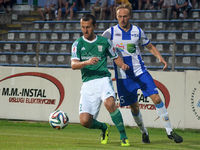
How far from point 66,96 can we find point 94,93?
5.11 metres

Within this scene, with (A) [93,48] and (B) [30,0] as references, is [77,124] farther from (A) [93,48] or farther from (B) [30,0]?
(B) [30,0]

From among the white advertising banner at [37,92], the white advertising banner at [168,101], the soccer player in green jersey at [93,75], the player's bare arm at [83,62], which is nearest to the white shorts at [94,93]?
the soccer player in green jersey at [93,75]

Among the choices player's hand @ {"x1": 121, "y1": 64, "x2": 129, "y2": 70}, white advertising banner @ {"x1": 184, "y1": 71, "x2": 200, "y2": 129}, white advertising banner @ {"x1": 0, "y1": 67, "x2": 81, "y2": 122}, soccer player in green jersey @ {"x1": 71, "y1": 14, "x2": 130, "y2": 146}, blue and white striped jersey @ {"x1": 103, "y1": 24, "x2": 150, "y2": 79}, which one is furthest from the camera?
white advertising banner @ {"x1": 0, "y1": 67, "x2": 81, "y2": 122}

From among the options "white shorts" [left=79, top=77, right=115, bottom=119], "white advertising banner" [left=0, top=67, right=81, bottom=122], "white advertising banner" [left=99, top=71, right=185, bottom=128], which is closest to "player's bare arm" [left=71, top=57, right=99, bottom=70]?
"white shorts" [left=79, top=77, right=115, bottom=119]

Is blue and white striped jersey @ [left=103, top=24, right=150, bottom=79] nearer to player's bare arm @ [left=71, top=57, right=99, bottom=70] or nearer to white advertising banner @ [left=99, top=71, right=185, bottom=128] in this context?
player's bare arm @ [left=71, top=57, right=99, bottom=70]

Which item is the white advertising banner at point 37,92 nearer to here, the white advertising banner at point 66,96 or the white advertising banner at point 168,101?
the white advertising banner at point 66,96

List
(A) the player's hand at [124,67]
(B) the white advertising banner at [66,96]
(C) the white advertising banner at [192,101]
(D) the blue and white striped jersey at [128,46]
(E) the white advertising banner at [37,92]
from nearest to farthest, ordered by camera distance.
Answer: (A) the player's hand at [124,67] → (D) the blue and white striped jersey at [128,46] → (C) the white advertising banner at [192,101] → (B) the white advertising banner at [66,96] → (E) the white advertising banner at [37,92]

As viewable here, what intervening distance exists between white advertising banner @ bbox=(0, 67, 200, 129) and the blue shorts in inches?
133

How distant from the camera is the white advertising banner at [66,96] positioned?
11641 millimetres

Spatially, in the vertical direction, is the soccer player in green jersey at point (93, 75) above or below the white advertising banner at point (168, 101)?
above

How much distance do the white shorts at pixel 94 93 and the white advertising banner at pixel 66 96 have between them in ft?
14.5

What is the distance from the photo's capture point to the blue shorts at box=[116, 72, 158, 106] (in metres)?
8.31

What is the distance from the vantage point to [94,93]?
25.0 ft

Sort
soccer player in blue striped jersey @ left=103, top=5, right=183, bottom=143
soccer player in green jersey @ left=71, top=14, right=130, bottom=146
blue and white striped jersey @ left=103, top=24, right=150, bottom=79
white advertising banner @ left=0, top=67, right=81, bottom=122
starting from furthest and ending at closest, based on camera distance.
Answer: white advertising banner @ left=0, top=67, right=81, bottom=122 → blue and white striped jersey @ left=103, top=24, right=150, bottom=79 → soccer player in blue striped jersey @ left=103, top=5, right=183, bottom=143 → soccer player in green jersey @ left=71, top=14, right=130, bottom=146
